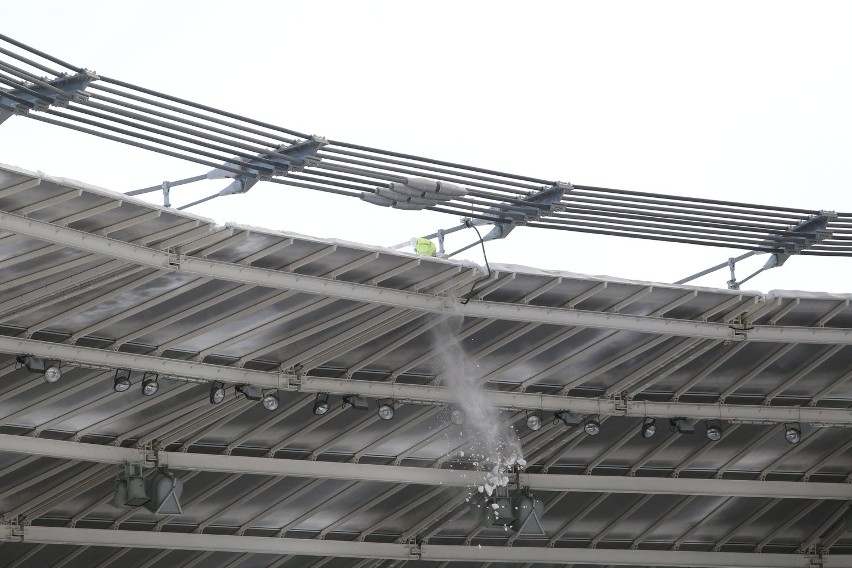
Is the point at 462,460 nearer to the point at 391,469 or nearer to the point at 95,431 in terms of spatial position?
the point at 391,469

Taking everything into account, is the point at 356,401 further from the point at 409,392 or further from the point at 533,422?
the point at 533,422

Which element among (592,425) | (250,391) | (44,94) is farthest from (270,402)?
(44,94)

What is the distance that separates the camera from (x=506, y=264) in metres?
27.0

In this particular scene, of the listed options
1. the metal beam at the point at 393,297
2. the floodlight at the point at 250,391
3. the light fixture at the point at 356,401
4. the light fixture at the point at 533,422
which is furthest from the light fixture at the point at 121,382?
the light fixture at the point at 533,422

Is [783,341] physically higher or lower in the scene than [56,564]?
higher

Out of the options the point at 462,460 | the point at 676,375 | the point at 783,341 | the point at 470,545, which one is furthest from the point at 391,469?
the point at 783,341

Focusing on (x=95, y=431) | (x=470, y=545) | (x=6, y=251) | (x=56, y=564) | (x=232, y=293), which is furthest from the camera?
(x=470, y=545)

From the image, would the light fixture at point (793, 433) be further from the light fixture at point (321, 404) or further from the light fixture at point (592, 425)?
the light fixture at point (321, 404)

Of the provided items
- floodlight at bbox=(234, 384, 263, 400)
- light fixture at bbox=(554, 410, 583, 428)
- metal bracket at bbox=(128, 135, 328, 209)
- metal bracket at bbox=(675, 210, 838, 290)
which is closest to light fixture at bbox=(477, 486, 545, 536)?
light fixture at bbox=(554, 410, 583, 428)

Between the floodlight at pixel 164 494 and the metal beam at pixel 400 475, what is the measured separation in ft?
2.32

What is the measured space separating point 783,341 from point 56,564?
1620 cm

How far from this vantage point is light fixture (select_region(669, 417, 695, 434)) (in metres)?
31.8

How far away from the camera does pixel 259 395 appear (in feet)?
91.1

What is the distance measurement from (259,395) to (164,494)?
104 inches
